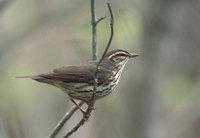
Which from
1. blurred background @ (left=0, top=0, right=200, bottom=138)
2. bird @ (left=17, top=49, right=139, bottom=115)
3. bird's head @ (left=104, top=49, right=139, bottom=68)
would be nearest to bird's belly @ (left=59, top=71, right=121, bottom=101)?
bird @ (left=17, top=49, right=139, bottom=115)

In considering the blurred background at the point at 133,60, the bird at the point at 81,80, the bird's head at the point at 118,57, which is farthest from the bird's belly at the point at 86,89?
the blurred background at the point at 133,60

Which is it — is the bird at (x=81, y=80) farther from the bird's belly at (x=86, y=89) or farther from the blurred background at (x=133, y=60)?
the blurred background at (x=133, y=60)

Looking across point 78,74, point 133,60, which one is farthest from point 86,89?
point 133,60

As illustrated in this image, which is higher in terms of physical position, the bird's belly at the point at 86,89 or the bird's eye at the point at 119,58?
the bird's eye at the point at 119,58

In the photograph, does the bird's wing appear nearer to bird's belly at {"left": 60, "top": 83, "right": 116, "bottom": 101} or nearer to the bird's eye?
bird's belly at {"left": 60, "top": 83, "right": 116, "bottom": 101}

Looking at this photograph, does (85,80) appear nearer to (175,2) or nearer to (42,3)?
(175,2)

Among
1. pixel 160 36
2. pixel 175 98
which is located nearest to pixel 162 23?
pixel 160 36
